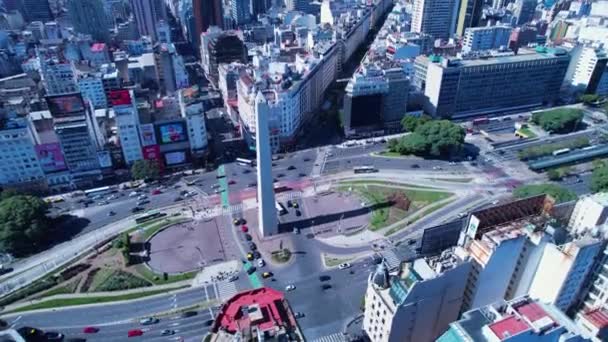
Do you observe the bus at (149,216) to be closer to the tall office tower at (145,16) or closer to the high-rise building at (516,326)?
the high-rise building at (516,326)

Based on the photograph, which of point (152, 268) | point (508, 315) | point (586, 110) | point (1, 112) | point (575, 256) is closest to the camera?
point (508, 315)

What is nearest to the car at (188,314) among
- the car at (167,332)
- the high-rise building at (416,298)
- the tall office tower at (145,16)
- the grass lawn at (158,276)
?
the car at (167,332)

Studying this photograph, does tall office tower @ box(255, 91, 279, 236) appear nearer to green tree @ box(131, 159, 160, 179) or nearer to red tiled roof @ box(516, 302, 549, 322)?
green tree @ box(131, 159, 160, 179)

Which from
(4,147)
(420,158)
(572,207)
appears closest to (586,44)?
(420,158)

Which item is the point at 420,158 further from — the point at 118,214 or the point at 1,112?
the point at 1,112

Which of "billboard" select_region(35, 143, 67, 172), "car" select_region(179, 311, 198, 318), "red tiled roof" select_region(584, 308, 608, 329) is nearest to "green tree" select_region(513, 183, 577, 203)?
"red tiled roof" select_region(584, 308, 608, 329)

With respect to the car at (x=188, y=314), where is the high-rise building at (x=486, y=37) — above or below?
above
